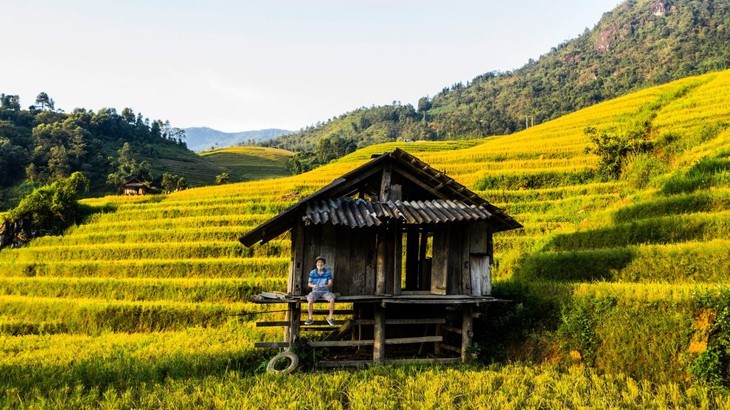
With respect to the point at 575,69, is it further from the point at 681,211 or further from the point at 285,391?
the point at 285,391

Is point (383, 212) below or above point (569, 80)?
below

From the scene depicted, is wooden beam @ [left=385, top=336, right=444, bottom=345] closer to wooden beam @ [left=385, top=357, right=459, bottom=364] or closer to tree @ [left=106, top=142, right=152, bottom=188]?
wooden beam @ [left=385, top=357, right=459, bottom=364]

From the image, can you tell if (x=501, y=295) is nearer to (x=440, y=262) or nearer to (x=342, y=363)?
(x=440, y=262)

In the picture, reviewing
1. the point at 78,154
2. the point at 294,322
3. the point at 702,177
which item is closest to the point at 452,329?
the point at 294,322

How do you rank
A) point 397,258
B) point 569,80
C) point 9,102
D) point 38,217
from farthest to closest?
point 569,80 < point 9,102 < point 38,217 < point 397,258

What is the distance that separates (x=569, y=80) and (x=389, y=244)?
128 meters

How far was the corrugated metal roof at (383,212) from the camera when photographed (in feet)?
28.2

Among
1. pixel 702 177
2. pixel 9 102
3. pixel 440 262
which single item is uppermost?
pixel 9 102

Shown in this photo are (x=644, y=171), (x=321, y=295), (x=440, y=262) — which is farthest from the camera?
(x=644, y=171)

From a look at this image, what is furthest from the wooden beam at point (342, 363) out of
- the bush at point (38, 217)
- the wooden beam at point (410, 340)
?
the bush at point (38, 217)

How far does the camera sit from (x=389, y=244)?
952 cm

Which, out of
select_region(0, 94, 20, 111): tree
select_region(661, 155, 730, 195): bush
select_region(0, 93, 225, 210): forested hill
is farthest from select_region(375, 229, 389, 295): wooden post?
select_region(0, 94, 20, 111): tree

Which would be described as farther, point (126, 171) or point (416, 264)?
point (126, 171)

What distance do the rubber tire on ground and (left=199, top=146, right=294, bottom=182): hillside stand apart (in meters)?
74.0
